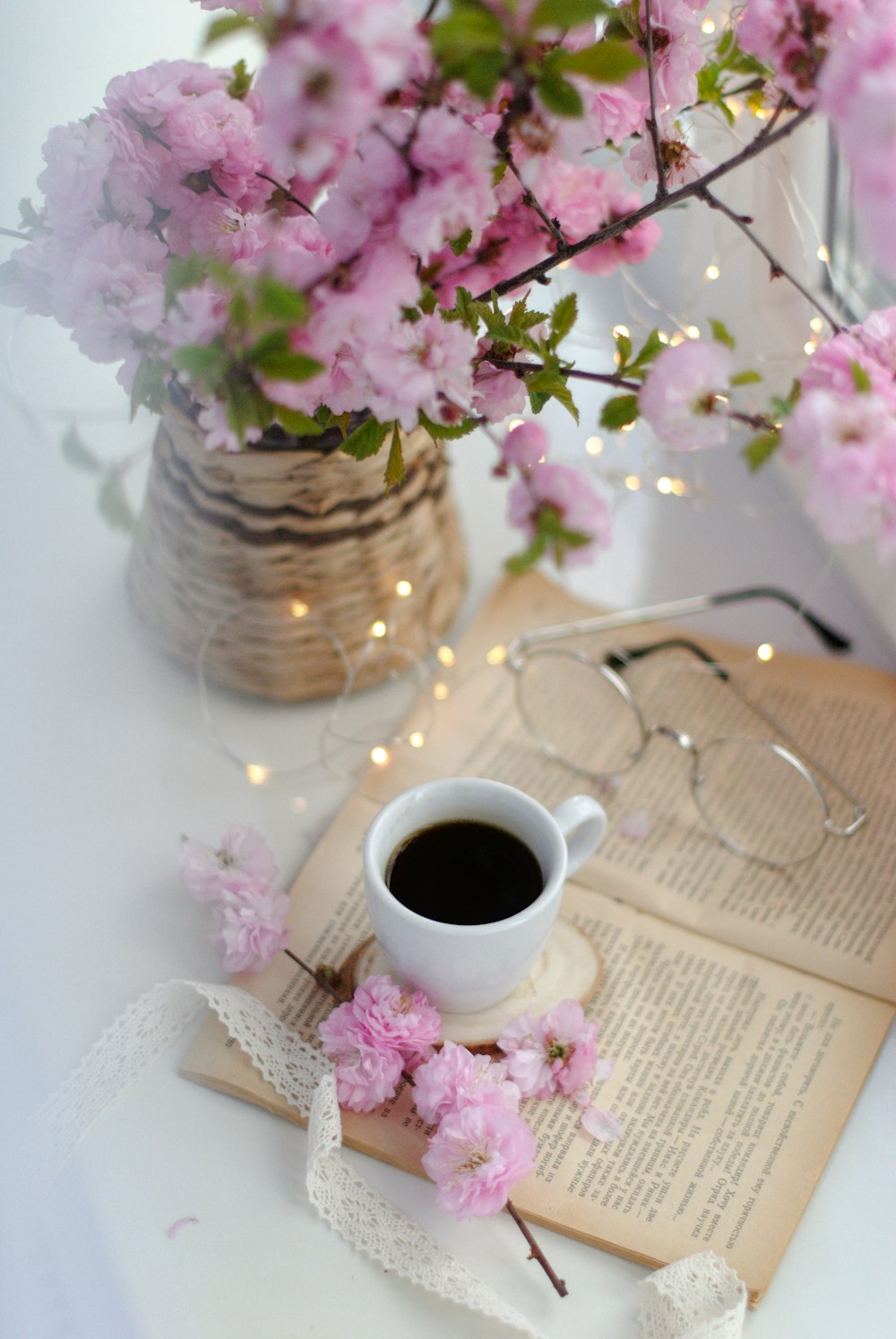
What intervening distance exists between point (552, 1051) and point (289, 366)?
1.24ft

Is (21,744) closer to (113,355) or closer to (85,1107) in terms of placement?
(85,1107)

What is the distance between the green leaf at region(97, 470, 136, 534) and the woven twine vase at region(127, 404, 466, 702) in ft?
0.04

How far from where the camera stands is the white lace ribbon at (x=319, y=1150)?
0.50m

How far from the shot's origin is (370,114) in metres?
0.31

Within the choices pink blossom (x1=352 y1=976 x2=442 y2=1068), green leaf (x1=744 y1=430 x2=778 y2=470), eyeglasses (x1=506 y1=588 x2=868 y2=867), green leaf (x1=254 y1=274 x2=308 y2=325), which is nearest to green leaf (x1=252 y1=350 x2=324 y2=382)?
green leaf (x1=254 y1=274 x2=308 y2=325)

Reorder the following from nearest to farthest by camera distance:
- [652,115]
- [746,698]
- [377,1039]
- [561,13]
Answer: [561,13] → [652,115] → [377,1039] → [746,698]

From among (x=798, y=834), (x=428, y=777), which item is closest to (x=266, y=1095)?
(x=428, y=777)

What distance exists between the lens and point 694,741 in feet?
2.48

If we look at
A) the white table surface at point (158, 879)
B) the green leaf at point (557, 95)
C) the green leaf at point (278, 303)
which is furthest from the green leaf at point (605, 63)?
the white table surface at point (158, 879)

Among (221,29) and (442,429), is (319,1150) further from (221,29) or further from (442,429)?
(221,29)

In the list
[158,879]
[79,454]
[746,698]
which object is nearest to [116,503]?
[79,454]

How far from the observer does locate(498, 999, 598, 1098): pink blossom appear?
0.57m

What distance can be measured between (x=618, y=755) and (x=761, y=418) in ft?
1.06

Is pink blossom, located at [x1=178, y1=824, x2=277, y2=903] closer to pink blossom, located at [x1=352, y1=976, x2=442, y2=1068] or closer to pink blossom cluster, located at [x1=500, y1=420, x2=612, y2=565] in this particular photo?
pink blossom, located at [x1=352, y1=976, x2=442, y2=1068]
